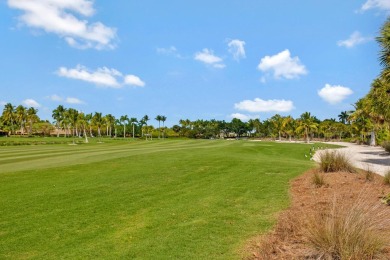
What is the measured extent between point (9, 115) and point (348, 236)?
166609 mm

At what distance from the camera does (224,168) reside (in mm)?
17359

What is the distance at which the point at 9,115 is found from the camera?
148m

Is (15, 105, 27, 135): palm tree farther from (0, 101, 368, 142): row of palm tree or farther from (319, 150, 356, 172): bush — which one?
(319, 150, 356, 172): bush

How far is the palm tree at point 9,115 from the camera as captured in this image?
147 m

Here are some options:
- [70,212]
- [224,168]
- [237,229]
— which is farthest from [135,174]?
[237,229]

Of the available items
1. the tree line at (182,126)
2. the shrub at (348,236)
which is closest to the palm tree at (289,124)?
A: the tree line at (182,126)

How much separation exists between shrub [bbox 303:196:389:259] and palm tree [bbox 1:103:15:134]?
161m

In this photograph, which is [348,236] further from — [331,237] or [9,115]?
[9,115]

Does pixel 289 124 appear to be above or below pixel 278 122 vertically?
below

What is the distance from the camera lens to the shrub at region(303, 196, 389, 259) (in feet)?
17.0

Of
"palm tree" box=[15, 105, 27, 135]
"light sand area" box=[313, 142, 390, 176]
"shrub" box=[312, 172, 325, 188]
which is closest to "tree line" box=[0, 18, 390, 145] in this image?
"palm tree" box=[15, 105, 27, 135]

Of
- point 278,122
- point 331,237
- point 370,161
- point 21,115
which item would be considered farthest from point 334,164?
point 21,115

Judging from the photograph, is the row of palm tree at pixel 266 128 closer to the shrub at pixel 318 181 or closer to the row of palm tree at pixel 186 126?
the row of palm tree at pixel 186 126

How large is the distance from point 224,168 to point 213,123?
546 feet
